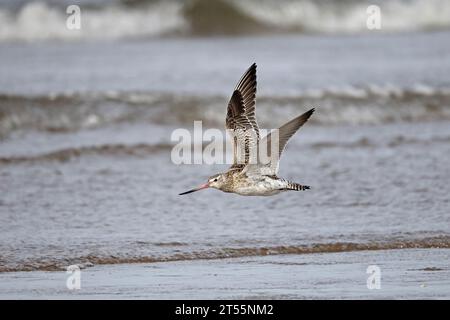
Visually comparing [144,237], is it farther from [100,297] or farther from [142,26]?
[142,26]

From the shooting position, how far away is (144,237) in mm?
7293

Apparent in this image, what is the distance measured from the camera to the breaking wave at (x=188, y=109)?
38.7ft

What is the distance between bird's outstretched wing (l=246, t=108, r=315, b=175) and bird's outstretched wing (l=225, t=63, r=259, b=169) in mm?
103

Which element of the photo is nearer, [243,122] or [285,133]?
[285,133]

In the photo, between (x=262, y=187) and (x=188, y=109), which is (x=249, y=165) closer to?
(x=262, y=187)

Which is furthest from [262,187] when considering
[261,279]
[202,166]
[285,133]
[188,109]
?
[188,109]

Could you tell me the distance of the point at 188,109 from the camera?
12156mm

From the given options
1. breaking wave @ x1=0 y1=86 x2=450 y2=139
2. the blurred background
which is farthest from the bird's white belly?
breaking wave @ x1=0 y1=86 x2=450 y2=139

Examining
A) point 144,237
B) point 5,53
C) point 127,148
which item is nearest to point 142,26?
point 5,53

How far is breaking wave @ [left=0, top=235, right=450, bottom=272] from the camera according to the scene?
6.68 metres

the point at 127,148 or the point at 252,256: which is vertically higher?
the point at 127,148

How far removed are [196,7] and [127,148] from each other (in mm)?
9590

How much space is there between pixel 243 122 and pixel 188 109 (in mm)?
4852

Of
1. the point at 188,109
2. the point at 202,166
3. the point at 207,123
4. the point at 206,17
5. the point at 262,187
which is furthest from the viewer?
the point at 206,17
